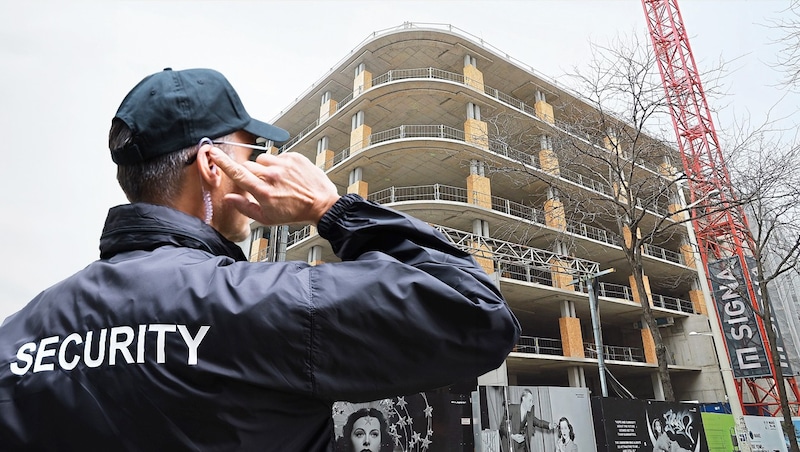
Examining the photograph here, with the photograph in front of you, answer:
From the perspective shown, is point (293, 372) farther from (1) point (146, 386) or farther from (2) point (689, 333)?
(2) point (689, 333)

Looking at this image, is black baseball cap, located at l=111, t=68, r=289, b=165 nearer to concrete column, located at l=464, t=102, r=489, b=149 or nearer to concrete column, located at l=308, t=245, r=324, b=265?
concrete column, located at l=464, t=102, r=489, b=149

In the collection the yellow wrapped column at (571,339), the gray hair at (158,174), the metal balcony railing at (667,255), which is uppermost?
the metal balcony railing at (667,255)

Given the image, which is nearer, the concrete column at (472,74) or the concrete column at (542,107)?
the concrete column at (472,74)

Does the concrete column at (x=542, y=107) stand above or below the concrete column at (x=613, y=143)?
above

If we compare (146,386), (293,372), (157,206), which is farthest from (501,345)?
(157,206)

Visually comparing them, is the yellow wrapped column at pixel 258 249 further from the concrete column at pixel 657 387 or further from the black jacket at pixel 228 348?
the black jacket at pixel 228 348

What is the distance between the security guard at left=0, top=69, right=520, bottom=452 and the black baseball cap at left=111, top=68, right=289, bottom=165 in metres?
0.16

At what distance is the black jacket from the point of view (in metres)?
0.75

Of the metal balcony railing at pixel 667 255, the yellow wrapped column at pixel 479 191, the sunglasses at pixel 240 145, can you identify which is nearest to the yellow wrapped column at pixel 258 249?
the yellow wrapped column at pixel 479 191

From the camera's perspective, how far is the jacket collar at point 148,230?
0.94m

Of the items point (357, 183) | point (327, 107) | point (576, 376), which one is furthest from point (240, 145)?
point (327, 107)

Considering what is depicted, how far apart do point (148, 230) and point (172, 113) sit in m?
0.27

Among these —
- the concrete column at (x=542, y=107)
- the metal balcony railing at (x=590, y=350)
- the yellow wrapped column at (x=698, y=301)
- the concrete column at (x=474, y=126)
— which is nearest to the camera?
the concrete column at (x=474, y=126)

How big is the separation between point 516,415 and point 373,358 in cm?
874
